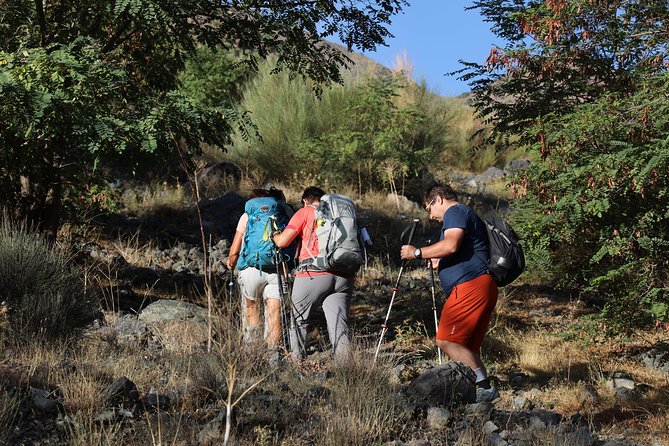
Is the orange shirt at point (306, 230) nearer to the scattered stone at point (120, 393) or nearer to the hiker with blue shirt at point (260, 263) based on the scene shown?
the hiker with blue shirt at point (260, 263)

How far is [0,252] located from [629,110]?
5.73 meters

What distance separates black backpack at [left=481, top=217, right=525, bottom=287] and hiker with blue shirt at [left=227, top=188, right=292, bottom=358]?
78.5 inches

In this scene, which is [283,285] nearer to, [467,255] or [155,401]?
[467,255]

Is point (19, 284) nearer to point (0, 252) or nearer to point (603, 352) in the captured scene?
point (0, 252)

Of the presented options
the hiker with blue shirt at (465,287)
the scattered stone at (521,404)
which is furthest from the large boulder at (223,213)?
the hiker with blue shirt at (465,287)

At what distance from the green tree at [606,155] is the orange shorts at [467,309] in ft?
5.27

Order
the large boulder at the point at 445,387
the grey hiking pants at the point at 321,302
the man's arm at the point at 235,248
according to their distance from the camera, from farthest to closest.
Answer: the man's arm at the point at 235,248 → the grey hiking pants at the point at 321,302 → the large boulder at the point at 445,387

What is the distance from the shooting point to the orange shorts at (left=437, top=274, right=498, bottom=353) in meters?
6.74

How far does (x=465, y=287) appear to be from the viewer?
22.1 feet

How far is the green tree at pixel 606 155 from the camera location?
777 cm

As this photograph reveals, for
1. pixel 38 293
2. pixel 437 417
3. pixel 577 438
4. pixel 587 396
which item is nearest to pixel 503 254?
pixel 437 417

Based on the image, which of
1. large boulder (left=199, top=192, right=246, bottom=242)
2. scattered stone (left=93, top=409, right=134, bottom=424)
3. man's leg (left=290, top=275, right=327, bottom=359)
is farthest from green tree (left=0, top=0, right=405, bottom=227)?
large boulder (left=199, top=192, right=246, bottom=242)

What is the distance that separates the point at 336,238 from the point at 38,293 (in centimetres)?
261

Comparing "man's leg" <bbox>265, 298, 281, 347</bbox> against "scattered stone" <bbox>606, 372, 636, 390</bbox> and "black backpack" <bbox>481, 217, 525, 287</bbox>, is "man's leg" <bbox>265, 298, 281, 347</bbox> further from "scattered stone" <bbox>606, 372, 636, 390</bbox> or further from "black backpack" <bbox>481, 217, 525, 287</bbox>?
"scattered stone" <bbox>606, 372, 636, 390</bbox>
